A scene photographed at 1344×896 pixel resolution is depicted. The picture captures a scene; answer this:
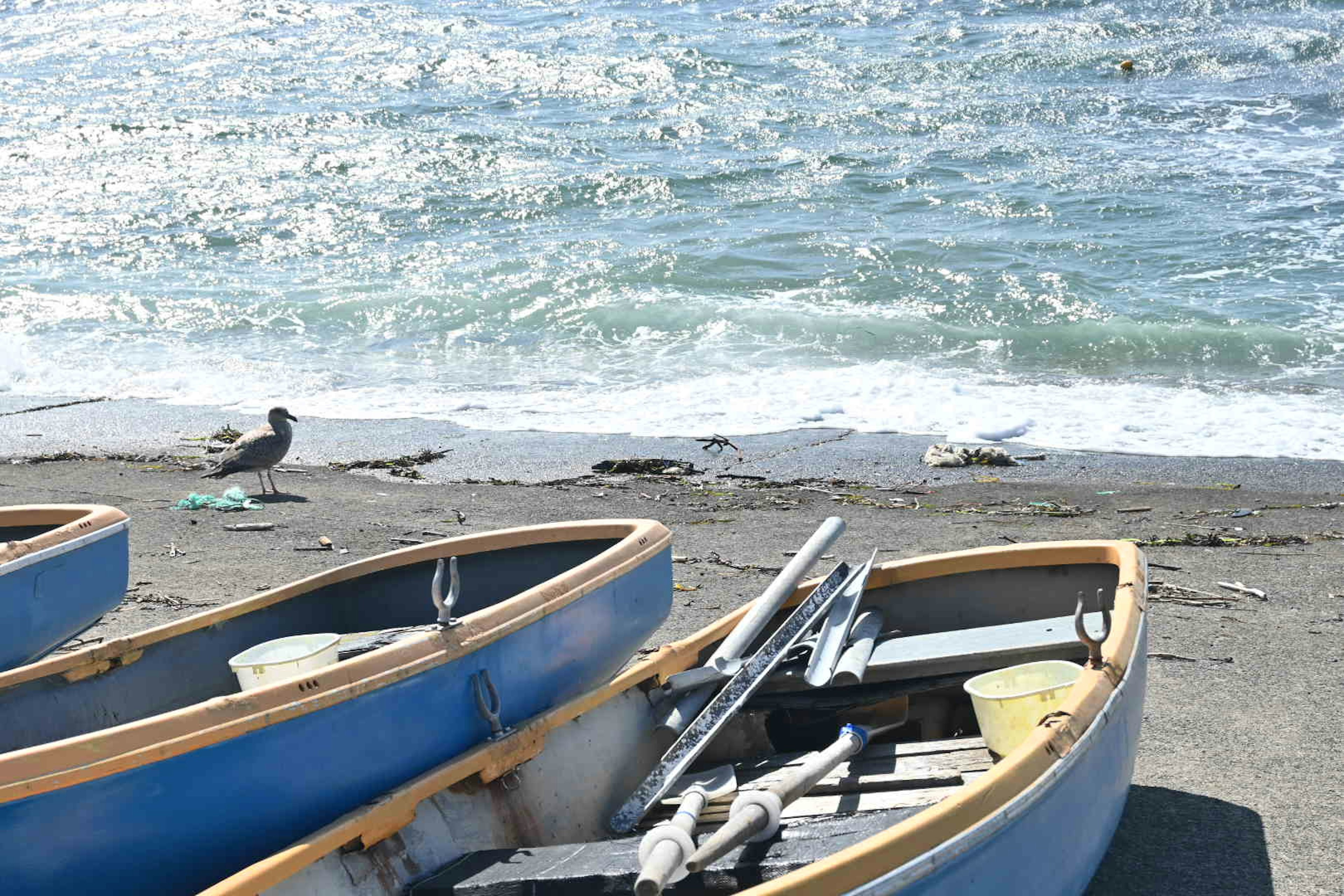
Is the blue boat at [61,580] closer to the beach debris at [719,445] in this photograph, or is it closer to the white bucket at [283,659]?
the white bucket at [283,659]

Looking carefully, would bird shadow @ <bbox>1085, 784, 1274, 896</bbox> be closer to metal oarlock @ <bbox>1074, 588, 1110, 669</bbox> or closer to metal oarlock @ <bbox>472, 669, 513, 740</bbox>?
metal oarlock @ <bbox>1074, 588, 1110, 669</bbox>

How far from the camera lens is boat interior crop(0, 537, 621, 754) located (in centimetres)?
381

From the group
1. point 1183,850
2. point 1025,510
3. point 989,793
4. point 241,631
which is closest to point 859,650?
point 1183,850

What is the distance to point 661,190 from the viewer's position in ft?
64.3

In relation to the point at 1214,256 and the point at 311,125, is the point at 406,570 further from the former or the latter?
the point at 311,125

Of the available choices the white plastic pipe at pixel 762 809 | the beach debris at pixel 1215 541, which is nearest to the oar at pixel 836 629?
the white plastic pipe at pixel 762 809

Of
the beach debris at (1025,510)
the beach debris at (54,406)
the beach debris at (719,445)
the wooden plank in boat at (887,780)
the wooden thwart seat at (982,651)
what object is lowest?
the beach debris at (1025,510)


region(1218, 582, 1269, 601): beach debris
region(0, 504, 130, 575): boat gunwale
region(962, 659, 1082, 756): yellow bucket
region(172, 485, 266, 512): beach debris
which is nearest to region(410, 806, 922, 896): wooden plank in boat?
region(962, 659, 1082, 756): yellow bucket

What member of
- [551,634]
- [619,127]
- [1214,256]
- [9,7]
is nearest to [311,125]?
[619,127]

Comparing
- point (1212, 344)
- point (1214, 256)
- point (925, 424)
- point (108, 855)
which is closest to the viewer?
point (108, 855)

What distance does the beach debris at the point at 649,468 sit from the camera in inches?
363

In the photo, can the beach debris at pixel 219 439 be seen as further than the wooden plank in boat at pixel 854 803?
Yes

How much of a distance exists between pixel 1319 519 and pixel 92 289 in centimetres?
1531

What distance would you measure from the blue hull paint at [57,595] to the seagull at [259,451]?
3.53 meters
